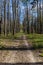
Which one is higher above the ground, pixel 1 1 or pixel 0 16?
pixel 1 1

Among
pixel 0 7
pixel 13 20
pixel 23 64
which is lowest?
pixel 23 64

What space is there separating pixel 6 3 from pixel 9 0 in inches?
52.0

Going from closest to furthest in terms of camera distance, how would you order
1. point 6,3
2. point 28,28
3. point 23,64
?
point 23,64, point 6,3, point 28,28

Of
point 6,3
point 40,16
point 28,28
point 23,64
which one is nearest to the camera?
point 23,64

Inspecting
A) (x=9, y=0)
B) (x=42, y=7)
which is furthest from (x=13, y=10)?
(x=42, y=7)

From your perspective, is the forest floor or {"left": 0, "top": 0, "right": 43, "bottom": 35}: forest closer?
the forest floor

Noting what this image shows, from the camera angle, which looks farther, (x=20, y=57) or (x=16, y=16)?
(x=16, y=16)

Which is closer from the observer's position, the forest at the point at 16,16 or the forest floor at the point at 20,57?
the forest floor at the point at 20,57

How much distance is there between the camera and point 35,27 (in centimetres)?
4794

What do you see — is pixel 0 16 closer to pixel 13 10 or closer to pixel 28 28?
pixel 13 10

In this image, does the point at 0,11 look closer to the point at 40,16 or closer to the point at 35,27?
the point at 40,16

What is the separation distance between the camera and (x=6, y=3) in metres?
34.4

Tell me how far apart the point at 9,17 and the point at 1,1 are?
17.2ft

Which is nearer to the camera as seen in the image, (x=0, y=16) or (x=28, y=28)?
(x=0, y=16)
